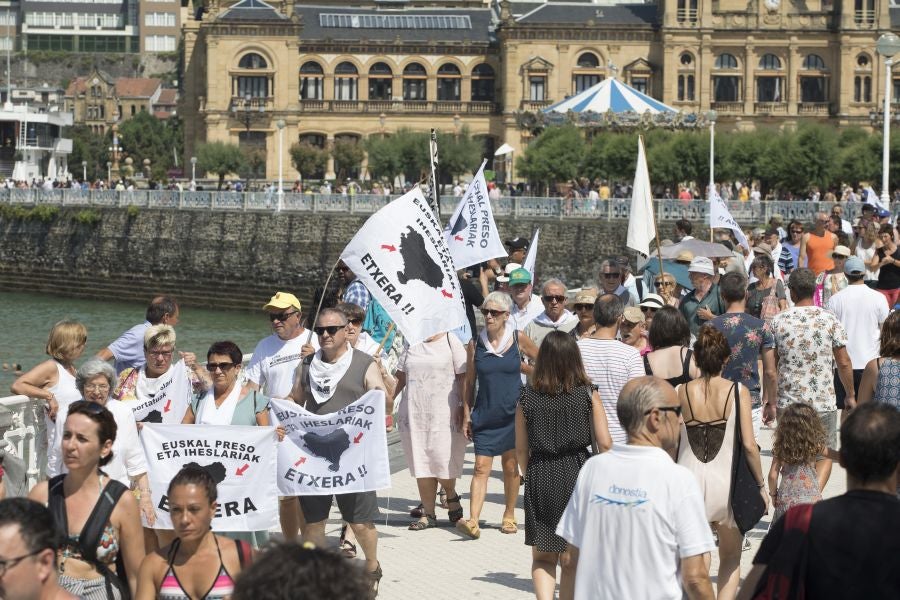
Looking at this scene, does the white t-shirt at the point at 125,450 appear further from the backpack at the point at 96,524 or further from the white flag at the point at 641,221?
the white flag at the point at 641,221

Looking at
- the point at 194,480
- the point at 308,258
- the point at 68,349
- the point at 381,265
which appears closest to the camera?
the point at 194,480

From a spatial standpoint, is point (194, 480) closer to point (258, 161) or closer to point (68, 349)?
point (68, 349)

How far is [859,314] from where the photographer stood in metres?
10.9

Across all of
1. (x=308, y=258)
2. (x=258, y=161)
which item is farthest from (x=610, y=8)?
(x=308, y=258)

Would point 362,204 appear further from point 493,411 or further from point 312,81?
point 493,411

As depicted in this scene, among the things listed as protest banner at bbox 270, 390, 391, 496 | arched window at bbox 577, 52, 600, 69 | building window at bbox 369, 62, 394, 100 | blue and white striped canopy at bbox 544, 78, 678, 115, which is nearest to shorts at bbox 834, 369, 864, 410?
protest banner at bbox 270, 390, 391, 496

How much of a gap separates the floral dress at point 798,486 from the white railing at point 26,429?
429 cm

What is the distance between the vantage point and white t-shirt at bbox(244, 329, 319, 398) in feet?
30.6

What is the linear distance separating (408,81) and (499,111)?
507 cm

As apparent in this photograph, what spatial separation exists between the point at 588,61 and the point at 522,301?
214 feet

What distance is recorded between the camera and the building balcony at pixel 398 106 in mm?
76562

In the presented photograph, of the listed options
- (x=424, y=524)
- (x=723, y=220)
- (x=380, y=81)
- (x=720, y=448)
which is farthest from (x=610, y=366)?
(x=380, y=81)

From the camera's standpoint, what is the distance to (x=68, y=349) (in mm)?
8203

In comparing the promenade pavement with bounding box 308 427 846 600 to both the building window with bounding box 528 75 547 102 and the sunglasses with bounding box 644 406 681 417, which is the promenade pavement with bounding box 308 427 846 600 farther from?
the building window with bounding box 528 75 547 102
